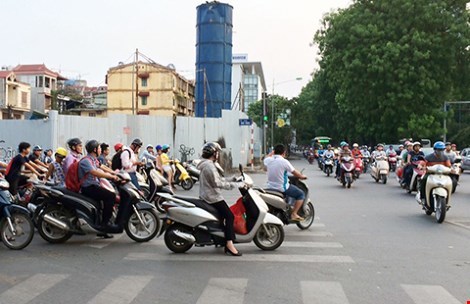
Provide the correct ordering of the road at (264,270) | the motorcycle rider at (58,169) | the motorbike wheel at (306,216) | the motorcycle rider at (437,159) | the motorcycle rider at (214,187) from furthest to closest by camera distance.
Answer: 1. the motorcycle rider at (437,159)
2. the motorcycle rider at (58,169)
3. the motorbike wheel at (306,216)
4. the motorcycle rider at (214,187)
5. the road at (264,270)

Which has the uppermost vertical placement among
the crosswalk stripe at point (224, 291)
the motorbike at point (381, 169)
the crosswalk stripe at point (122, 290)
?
the motorbike at point (381, 169)

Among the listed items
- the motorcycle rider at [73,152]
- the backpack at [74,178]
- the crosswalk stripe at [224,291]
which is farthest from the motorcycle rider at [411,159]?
the crosswalk stripe at [224,291]

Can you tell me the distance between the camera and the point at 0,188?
7637 millimetres

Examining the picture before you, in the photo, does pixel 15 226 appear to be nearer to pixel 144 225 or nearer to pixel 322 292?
pixel 144 225

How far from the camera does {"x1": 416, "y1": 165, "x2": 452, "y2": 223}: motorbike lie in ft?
34.3

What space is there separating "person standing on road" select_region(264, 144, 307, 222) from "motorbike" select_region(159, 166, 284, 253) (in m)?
1.46

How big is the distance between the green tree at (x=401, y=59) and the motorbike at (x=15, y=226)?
29235 mm

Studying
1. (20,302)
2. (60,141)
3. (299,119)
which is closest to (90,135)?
(60,141)

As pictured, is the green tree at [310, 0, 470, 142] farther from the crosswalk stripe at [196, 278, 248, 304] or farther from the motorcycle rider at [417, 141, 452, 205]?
the crosswalk stripe at [196, 278, 248, 304]

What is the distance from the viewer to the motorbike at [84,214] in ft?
26.6

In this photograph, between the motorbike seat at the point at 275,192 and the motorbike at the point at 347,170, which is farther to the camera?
the motorbike at the point at 347,170

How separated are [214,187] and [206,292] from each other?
2161 mm

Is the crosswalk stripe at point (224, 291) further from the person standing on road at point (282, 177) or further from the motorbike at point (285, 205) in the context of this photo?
the person standing on road at point (282, 177)

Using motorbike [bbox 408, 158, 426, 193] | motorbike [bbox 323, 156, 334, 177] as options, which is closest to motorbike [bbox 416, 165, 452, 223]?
motorbike [bbox 408, 158, 426, 193]
